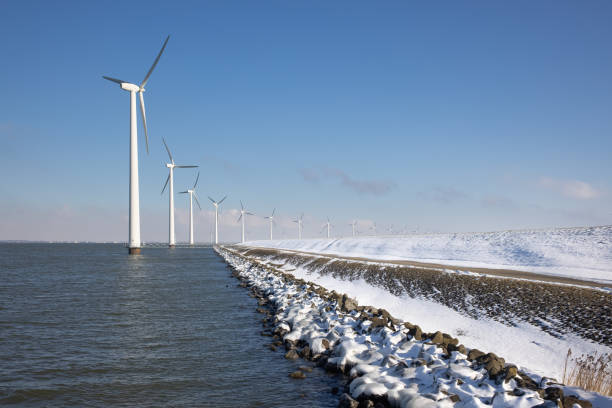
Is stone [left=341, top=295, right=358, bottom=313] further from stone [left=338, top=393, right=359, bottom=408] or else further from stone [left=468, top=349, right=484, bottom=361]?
stone [left=338, top=393, right=359, bottom=408]

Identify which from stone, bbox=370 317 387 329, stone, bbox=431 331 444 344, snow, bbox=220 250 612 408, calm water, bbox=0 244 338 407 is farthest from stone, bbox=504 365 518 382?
stone, bbox=370 317 387 329

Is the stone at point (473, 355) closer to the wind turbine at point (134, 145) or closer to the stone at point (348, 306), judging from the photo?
the stone at point (348, 306)

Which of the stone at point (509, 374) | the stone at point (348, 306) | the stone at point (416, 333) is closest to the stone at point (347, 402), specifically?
the stone at point (509, 374)

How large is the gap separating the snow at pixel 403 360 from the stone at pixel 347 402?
21cm

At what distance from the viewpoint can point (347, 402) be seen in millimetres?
7941

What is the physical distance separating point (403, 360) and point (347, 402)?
2252 millimetres

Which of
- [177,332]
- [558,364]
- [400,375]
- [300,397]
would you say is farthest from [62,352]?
[558,364]

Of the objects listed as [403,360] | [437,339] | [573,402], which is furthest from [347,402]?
[437,339]

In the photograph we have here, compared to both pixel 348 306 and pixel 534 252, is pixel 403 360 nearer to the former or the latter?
pixel 348 306

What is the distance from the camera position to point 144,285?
28.5 m

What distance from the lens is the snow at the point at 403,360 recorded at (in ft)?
23.7

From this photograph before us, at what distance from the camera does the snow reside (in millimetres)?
7215

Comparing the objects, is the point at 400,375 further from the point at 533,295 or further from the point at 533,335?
the point at 533,295

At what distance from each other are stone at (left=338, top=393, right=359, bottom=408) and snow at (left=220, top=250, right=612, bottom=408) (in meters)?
0.21
